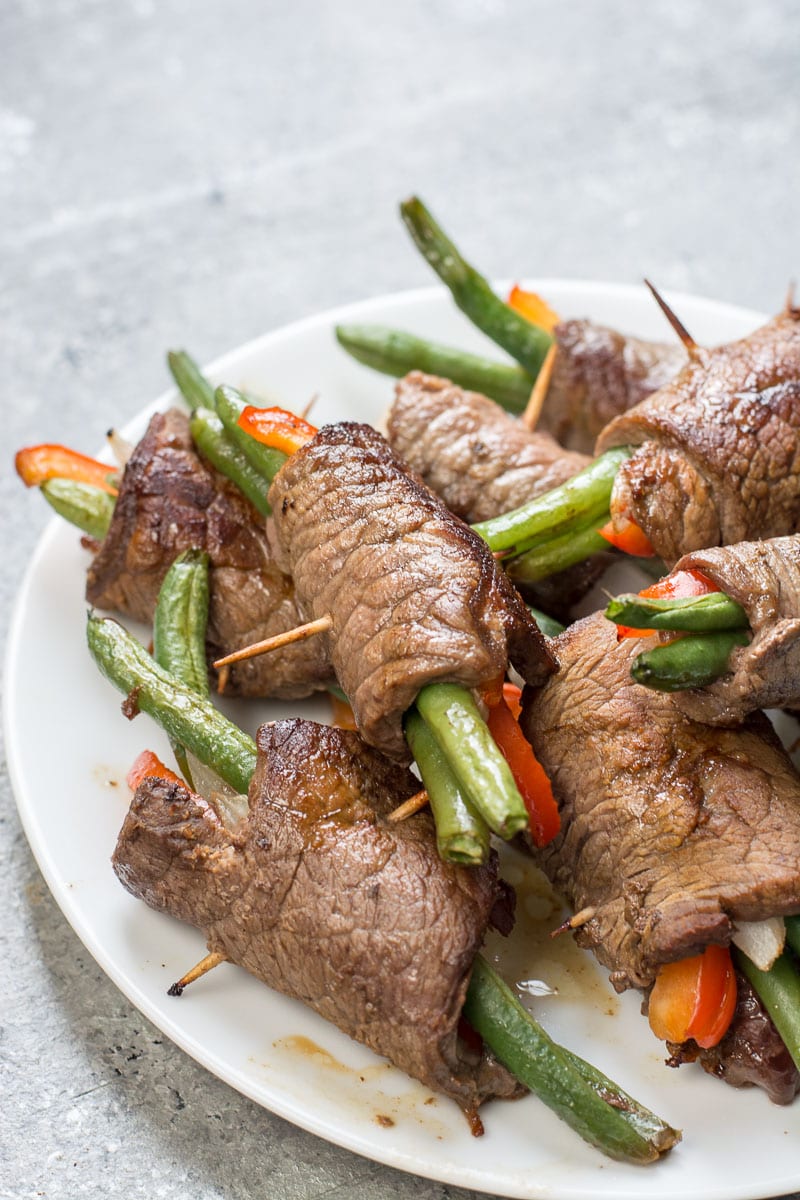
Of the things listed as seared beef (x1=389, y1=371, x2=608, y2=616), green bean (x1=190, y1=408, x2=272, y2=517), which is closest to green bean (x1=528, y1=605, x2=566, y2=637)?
seared beef (x1=389, y1=371, x2=608, y2=616)

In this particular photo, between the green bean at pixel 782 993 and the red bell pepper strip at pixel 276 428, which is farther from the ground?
the red bell pepper strip at pixel 276 428

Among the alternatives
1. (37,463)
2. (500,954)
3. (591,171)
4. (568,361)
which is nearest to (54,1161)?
(500,954)

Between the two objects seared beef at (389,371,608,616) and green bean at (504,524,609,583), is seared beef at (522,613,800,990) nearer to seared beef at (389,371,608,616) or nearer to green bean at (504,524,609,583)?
green bean at (504,524,609,583)

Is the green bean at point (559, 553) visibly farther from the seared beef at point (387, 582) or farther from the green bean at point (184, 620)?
the green bean at point (184, 620)

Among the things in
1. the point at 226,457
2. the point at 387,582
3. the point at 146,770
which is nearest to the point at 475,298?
the point at 226,457

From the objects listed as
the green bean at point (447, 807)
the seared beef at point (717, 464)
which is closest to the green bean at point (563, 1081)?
the green bean at point (447, 807)

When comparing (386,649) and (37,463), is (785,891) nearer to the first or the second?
(386,649)
